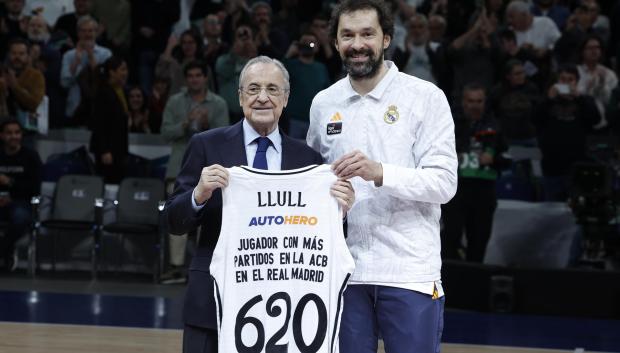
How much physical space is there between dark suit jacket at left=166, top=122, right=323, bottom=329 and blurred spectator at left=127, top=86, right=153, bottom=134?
824 centimetres

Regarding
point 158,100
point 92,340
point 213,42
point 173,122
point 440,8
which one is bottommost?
point 92,340

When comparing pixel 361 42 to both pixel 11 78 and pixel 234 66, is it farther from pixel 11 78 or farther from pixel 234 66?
pixel 11 78

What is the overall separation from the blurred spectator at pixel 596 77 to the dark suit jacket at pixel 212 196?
312 inches

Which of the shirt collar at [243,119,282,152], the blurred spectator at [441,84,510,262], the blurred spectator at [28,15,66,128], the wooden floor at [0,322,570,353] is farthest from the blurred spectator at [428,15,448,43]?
the shirt collar at [243,119,282,152]

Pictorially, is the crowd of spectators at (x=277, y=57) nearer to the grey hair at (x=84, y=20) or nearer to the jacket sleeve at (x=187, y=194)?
the grey hair at (x=84, y=20)

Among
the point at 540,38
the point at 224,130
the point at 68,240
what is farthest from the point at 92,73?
the point at 224,130

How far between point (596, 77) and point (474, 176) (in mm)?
2391

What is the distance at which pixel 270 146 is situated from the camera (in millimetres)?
4570

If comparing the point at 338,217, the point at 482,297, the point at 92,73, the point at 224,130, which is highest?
the point at 92,73

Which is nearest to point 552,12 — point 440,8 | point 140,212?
point 440,8

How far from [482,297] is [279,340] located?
6182mm

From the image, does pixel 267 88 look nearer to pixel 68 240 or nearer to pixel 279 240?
pixel 279 240

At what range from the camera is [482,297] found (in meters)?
10.4

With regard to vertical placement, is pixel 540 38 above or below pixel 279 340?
above
